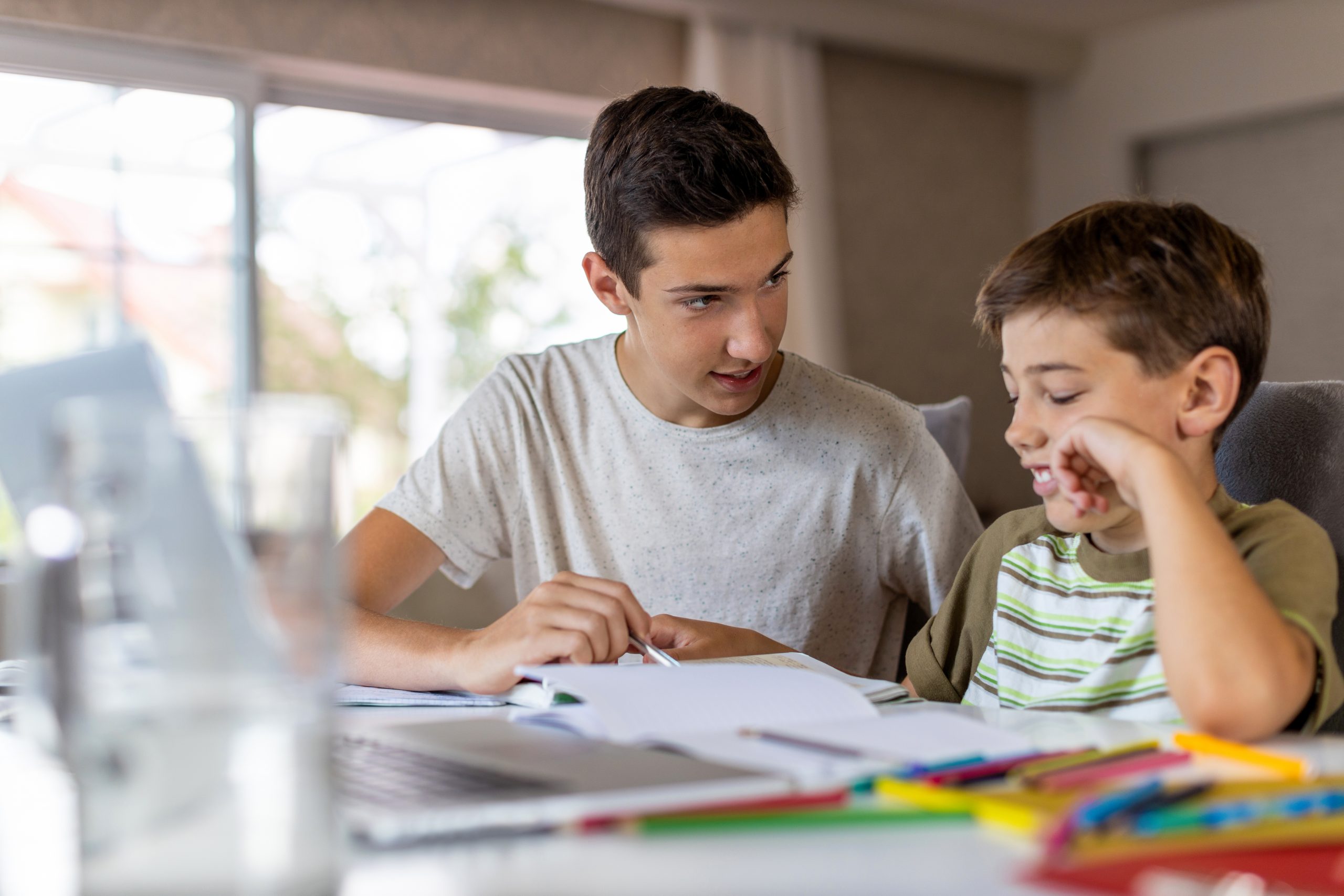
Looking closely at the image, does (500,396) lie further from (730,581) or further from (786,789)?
(786,789)

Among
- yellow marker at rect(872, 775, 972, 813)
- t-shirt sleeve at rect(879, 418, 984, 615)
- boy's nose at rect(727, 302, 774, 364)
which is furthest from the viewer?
t-shirt sleeve at rect(879, 418, 984, 615)

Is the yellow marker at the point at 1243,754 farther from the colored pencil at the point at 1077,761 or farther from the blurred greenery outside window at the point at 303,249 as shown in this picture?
the blurred greenery outside window at the point at 303,249

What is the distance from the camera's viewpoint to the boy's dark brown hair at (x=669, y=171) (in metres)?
1.38

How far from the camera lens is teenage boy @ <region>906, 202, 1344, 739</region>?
0.90 m

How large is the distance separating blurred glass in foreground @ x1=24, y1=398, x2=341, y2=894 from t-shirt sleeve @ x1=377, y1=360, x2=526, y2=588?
1.02 metres

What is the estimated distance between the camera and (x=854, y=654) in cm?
158

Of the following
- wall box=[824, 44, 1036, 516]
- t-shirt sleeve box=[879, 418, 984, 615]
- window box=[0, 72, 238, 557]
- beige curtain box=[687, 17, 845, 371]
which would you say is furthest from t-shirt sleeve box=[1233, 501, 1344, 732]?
wall box=[824, 44, 1036, 516]

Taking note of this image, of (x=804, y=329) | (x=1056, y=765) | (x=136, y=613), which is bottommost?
(x=1056, y=765)

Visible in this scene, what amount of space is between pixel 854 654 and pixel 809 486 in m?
0.22

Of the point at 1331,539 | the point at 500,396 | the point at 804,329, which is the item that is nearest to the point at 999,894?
the point at 1331,539

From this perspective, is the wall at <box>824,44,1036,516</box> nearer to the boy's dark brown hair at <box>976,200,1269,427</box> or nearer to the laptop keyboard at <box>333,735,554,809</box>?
the boy's dark brown hair at <box>976,200,1269,427</box>

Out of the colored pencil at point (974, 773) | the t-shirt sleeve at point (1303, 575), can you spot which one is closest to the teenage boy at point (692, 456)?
the t-shirt sleeve at point (1303, 575)

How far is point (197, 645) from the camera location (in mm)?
484

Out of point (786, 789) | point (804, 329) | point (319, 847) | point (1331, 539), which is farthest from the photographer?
point (804, 329)
